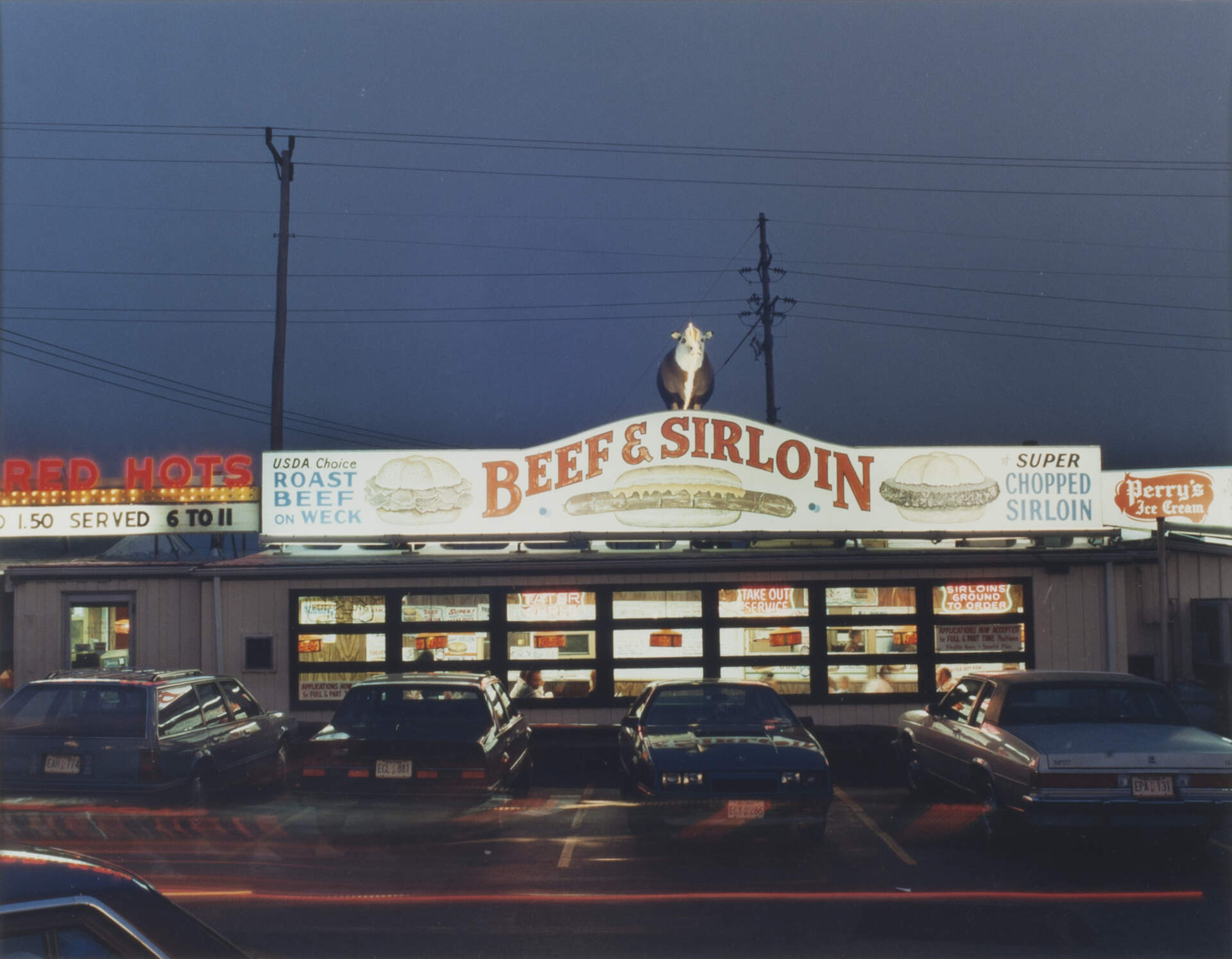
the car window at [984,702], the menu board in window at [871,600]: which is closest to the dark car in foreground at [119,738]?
the car window at [984,702]

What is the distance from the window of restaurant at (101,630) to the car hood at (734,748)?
1012 centimetres

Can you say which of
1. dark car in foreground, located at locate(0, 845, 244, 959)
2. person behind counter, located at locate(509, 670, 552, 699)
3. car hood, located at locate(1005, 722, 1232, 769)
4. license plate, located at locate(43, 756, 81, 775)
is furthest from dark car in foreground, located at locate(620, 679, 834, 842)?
dark car in foreground, located at locate(0, 845, 244, 959)

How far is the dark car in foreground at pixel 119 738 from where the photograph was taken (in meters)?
9.36

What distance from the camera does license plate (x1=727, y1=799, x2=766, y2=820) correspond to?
898cm

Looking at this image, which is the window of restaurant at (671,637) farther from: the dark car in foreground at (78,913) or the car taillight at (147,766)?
the dark car in foreground at (78,913)

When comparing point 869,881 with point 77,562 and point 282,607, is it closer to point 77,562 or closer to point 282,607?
point 282,607

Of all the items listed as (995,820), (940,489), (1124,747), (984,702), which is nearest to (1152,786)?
(1124,747)

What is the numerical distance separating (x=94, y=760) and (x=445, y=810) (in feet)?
10.6

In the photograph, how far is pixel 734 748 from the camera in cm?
952

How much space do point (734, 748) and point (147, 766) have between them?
17.7ft

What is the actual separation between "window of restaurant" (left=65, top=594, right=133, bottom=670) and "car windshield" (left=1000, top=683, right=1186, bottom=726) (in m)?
13.1

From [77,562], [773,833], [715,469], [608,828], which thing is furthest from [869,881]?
[77,562]

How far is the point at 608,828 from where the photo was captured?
9.68 m

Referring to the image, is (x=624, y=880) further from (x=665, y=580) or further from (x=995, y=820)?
(x=665, y=580)
